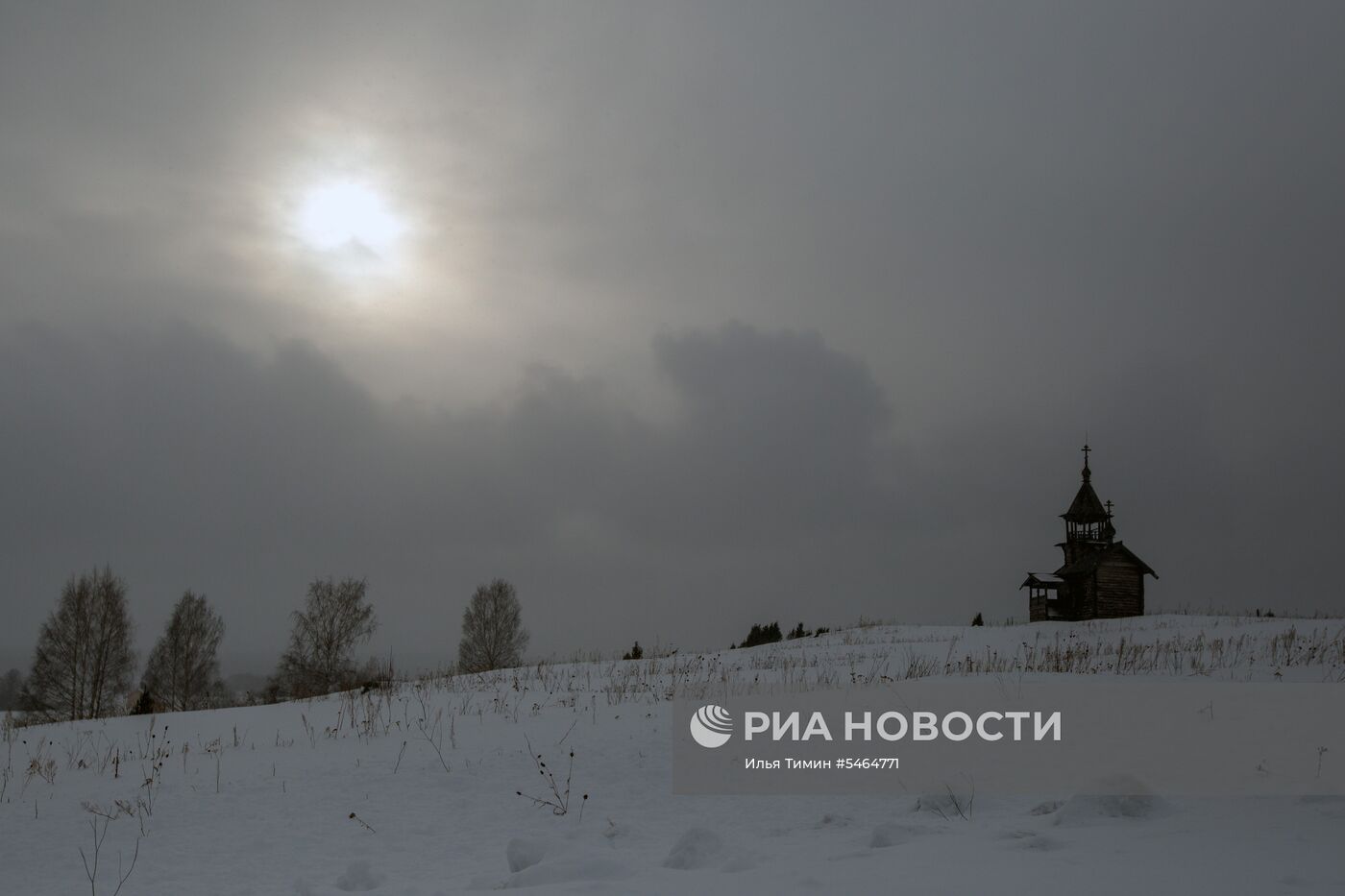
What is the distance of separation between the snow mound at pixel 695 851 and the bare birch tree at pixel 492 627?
46.6 m

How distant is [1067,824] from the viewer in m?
5.05

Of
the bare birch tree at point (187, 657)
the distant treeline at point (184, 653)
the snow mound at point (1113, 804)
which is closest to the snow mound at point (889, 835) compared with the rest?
the snow mound at point (1113, 804)

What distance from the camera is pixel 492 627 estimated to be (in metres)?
51.0

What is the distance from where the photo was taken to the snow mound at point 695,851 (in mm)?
5012

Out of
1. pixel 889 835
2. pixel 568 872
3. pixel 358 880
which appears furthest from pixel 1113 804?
pixel 358 880

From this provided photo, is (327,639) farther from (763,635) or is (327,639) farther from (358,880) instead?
(358,880)

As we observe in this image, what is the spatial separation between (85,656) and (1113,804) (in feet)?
143

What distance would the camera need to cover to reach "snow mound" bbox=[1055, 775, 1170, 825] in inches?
201

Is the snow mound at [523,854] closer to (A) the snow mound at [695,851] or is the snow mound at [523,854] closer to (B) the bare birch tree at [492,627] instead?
(A) the snow mound at [695,851]

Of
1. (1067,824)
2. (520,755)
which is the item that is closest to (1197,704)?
(1067,824)

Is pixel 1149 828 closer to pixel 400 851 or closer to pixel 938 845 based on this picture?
pixel 938 845

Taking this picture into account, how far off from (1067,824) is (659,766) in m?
3.67

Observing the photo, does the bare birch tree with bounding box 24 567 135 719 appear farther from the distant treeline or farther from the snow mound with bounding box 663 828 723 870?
the snow mound with bounding box 663 828 723 870

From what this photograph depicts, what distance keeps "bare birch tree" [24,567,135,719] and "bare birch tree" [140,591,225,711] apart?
3896 mm
